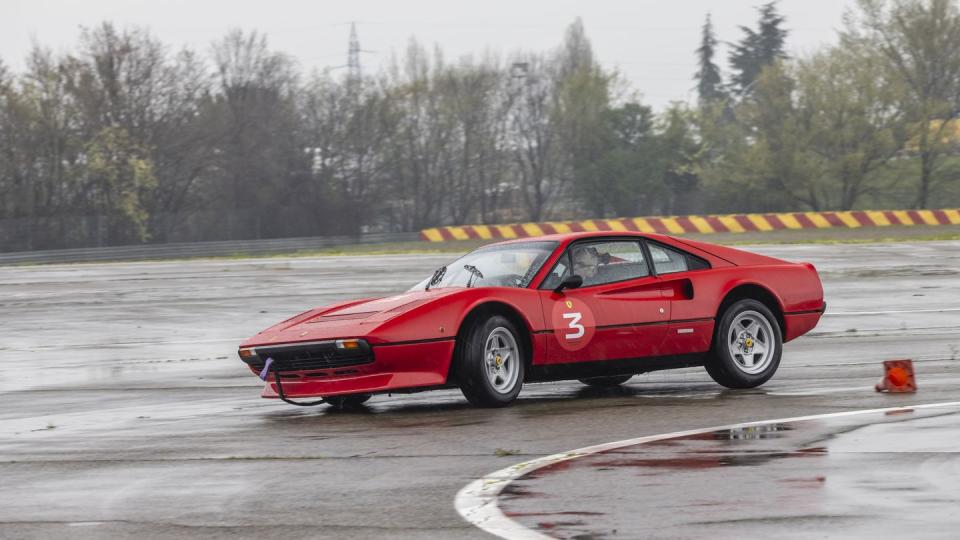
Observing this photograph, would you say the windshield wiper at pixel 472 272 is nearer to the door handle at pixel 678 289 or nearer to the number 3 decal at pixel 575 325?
the number 3 decal at pixel 575 325

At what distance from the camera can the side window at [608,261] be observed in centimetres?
1039

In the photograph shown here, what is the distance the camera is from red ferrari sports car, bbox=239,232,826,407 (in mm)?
9461

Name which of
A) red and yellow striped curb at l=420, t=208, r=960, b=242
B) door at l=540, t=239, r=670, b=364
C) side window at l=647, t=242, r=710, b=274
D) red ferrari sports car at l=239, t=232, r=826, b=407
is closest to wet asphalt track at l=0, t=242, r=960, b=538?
red ferrari sports car at l=239, t=232, r=826, b=407

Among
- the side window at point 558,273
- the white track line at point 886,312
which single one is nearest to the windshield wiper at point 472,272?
the side window at point 558,273

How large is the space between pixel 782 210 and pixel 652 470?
5338 cm

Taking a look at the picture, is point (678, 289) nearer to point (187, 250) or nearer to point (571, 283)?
point (571, 283)

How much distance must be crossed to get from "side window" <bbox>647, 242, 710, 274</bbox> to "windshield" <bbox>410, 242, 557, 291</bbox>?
822 mm

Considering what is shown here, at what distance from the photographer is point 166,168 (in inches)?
2505

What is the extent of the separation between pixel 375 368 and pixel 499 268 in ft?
4.56

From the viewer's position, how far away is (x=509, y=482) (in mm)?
6359

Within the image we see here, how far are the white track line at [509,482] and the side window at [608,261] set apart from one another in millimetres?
2356

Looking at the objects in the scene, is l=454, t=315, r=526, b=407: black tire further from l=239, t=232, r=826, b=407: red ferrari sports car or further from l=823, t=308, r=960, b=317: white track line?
l=823, t=308, r=960, b=317: white track line

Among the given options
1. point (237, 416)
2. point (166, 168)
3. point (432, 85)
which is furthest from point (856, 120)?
point (237, 416)

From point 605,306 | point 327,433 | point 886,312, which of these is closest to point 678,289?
point 605,306
